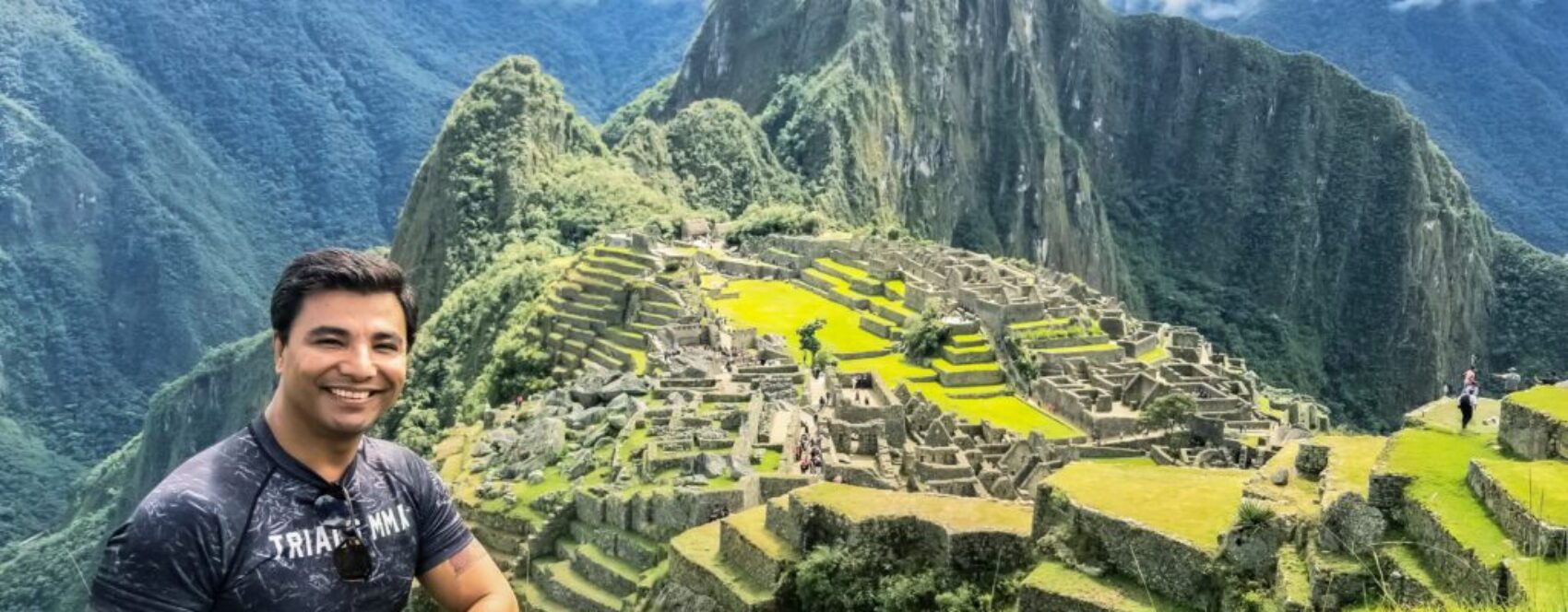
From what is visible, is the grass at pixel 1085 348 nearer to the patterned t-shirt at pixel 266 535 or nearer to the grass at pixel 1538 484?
the grass at pixel 1538 484

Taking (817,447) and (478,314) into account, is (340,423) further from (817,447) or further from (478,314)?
(478,314)

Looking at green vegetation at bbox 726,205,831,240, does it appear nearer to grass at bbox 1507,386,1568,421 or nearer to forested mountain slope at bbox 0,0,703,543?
forested mountain slope at bbox 0,0,703,543

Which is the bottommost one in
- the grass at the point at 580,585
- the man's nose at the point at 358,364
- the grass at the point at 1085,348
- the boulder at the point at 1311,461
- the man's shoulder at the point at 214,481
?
the grass at the point at 580,585

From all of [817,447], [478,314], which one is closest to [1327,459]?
[817,447]

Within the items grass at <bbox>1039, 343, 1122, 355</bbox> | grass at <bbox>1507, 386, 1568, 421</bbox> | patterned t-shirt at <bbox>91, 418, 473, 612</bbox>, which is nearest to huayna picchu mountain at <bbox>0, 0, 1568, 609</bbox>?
grass at <bbox>1039, 343, 1122, 355</bbox>

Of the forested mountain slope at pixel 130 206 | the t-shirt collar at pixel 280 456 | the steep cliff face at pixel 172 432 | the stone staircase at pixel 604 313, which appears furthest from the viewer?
the forested mountain slope at pixel 130 206

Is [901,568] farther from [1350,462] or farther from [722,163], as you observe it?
[722,163]

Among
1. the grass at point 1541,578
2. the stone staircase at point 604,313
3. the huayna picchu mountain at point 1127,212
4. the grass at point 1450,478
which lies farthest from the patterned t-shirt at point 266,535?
the huayna picchu mountain at point 1127,212
